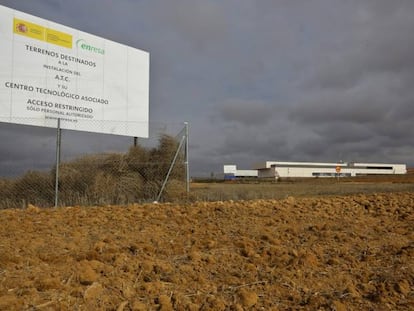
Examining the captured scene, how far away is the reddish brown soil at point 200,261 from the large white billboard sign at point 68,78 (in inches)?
168

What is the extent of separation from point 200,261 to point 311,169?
88334 millimetres

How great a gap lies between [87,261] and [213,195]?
6.94m

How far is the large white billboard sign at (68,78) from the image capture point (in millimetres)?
9523

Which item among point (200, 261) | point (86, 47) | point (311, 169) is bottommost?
point (200, 261)

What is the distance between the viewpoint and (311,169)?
88500mm

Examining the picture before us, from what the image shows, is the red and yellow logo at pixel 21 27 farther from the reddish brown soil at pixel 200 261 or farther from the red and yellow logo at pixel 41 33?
the reddish brown soil at pixel 200 261

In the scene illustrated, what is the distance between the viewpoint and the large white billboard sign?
375 inches

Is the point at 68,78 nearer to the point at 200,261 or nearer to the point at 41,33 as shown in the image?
Result: the point at 41,33

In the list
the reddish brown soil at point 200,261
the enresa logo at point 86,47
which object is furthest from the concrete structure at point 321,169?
the reddish brown soil at point 200,261

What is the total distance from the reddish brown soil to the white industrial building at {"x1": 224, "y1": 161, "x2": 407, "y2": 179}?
241 feet

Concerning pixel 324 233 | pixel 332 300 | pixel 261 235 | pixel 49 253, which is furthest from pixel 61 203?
pixel 332 300

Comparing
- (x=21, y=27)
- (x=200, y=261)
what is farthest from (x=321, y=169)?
(x=200, y=261)

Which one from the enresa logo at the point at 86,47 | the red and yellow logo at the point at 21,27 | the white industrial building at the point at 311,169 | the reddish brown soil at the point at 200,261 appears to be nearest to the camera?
the reddish brown soil at the point at 200,261

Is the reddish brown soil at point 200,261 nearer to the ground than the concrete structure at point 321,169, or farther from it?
nearer to the ground
